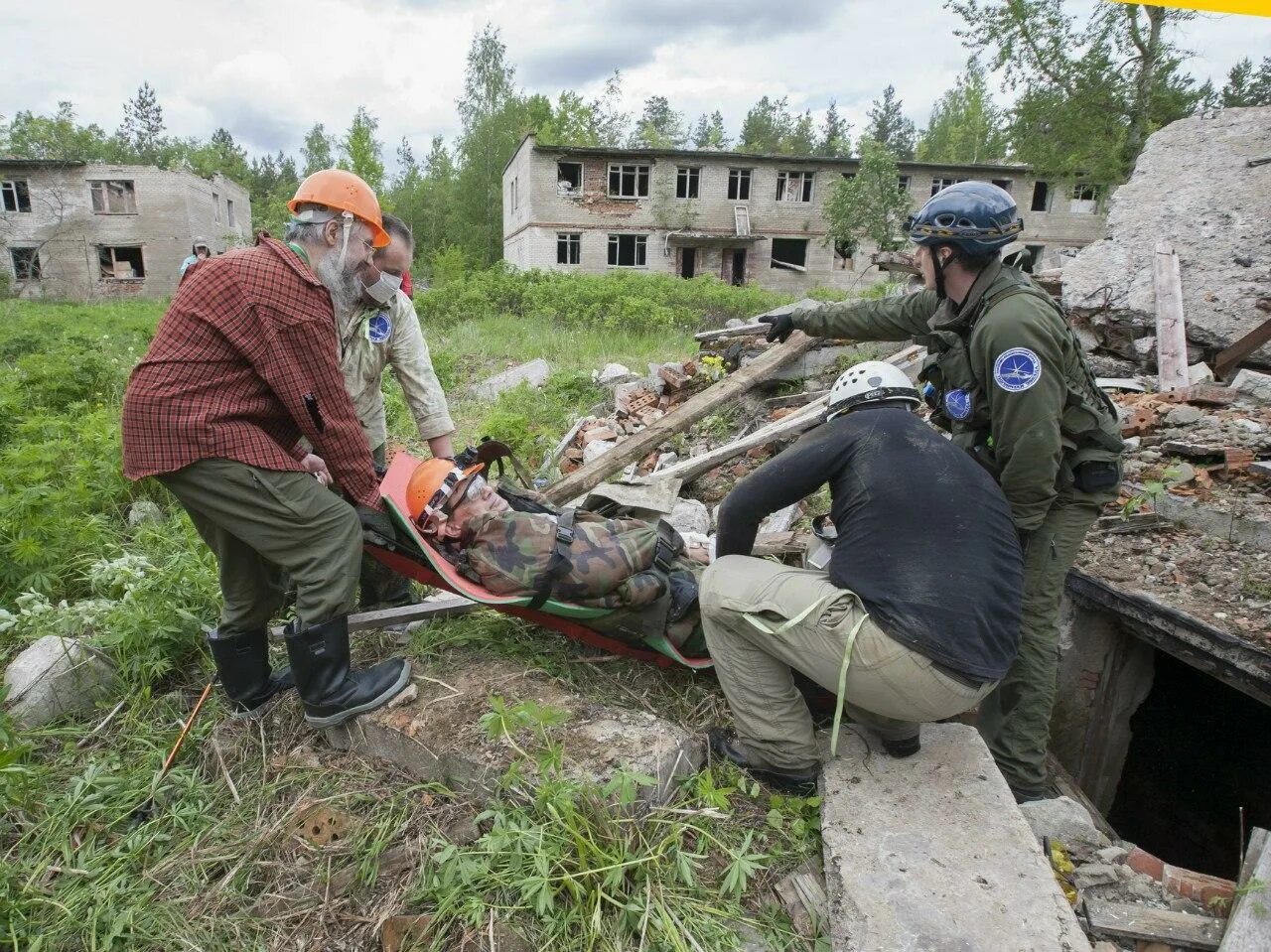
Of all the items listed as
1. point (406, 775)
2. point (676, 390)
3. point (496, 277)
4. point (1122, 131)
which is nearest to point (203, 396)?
point (406, 775)

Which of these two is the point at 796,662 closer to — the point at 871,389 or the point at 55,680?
the point at 871,389

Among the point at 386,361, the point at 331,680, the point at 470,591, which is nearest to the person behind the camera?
the point at 331,680

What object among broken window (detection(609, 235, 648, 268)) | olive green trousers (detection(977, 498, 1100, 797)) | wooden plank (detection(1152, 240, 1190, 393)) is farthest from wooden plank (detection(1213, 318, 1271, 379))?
broken window (detection(609, 235, 648, 268))

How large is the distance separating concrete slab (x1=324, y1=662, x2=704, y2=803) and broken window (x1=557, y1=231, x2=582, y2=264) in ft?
81.1

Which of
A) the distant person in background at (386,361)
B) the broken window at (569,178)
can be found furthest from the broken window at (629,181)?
the distant person in background at (386,361)

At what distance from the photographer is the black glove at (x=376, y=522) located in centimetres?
294

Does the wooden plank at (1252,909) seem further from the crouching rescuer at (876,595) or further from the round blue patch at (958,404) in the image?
the round blue patch at (958,404)

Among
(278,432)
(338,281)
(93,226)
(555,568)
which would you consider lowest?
(555,568)

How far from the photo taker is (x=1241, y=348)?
5891 mm

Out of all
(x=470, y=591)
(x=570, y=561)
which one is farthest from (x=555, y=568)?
(x=470, y=591)

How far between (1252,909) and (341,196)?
3.84 metres

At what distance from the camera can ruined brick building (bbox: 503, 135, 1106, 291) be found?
2534 cm

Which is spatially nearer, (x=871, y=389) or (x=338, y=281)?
(x=871, y=389)

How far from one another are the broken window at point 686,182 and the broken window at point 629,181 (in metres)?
1.11
